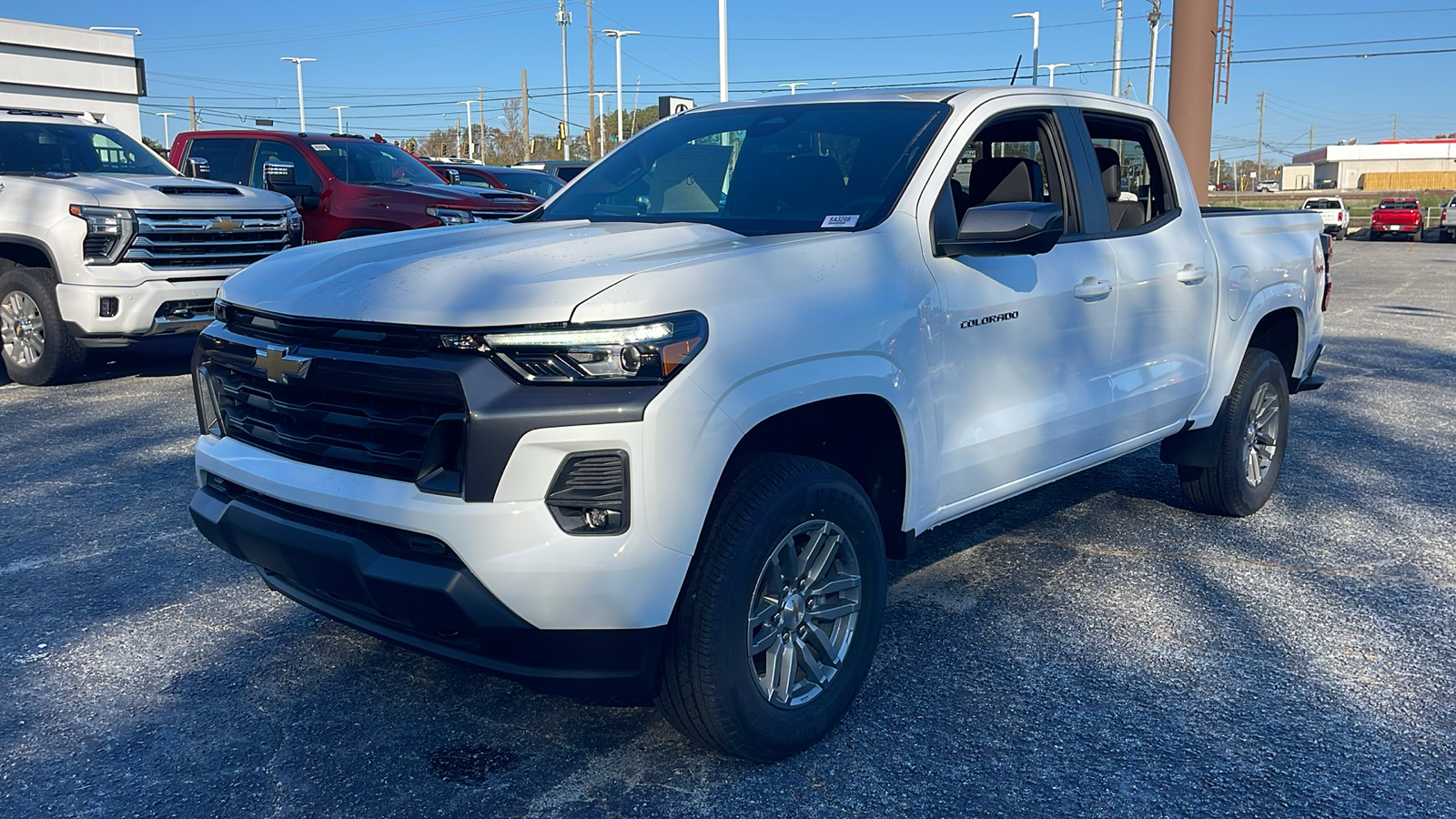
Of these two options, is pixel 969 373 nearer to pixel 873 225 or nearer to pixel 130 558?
pixel 873 225

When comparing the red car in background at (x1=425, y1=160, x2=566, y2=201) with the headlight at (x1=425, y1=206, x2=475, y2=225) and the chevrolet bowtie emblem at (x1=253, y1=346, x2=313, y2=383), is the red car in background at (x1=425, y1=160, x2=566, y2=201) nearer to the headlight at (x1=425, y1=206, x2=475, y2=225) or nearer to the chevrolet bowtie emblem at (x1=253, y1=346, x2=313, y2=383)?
the headlight at (x1=425, y1=206, x2=475, y2=225)

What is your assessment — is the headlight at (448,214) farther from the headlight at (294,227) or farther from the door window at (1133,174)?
the door window at (1133,174)

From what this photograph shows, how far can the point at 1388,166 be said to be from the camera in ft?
368

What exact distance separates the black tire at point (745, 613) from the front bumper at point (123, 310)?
668 centimetres

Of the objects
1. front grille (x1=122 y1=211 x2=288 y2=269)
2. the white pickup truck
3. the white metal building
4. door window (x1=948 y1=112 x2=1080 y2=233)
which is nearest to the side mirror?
the white pickup truck

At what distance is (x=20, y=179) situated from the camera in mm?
8500

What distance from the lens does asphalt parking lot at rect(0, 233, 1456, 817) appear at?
117 inches

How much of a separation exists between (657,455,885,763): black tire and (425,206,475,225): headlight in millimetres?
8370

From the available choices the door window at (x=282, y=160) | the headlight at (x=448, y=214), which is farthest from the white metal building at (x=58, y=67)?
the headlight at (x=448, y=214)

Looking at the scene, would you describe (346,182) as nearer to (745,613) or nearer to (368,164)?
(368,164)

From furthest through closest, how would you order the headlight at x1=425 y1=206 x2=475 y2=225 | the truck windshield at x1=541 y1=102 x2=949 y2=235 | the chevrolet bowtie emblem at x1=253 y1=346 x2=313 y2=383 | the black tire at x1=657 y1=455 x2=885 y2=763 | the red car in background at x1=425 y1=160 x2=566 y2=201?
1. the red car in background at x1=425 y1=160 x2=566 y2=201
2. the headlight at x1=425 y1=206 x2=475 y2=225
3. the truck windshield at x1=541 y1=102 x2=949 y2=235
4. the chevrolet bowtie emblem at x1=253 y1=346 x2=313 y2=383
5. the black tire at x1=657 y1=455 x2=885 y2=763

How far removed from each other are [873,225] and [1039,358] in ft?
2.80

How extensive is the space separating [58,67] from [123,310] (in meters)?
25.0

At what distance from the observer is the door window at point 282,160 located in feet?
37.0
